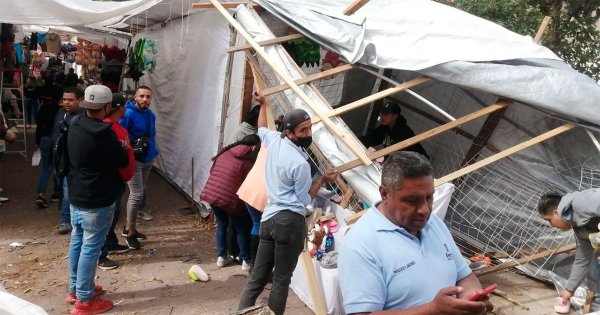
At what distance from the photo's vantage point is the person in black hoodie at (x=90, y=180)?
12.4 ft

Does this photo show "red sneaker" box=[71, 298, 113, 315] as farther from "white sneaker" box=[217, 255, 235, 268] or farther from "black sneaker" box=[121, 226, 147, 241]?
"black sneaker" box=[121, 226, 147, 241]

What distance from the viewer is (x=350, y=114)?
22.7 ft

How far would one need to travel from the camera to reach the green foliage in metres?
8.22

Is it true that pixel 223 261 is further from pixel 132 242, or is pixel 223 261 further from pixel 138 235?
pixel 138 235

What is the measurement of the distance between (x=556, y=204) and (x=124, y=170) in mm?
3570

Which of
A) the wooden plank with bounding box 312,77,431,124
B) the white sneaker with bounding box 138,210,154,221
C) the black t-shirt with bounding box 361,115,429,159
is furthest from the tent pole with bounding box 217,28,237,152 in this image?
the wooden plank with bounding box 312,77,431,124

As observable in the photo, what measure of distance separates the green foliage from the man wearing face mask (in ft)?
19.3

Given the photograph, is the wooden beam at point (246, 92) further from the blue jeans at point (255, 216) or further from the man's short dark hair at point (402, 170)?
the man's short dark hair at point (402, 170)

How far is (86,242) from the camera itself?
12.9 ft

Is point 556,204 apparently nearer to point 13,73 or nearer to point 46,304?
point 46,304

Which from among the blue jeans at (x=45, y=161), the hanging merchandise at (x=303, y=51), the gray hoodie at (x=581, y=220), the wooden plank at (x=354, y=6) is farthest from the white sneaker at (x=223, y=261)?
the gray hoodie at (x=581, y=220)

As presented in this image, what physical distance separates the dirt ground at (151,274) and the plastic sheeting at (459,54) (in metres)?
1.72

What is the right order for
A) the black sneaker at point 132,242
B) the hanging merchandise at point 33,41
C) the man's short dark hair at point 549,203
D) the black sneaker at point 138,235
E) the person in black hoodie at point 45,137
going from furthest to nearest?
1. the hanging merchandise at point 33,41
2. the person in black hoodie at point 45,137
3. the black sneaker at point 138,235
4. the black sneaker at point 132,242
5. the man's short dark hair at point 549,203

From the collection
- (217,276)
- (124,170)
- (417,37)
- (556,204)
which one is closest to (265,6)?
(417,37)
